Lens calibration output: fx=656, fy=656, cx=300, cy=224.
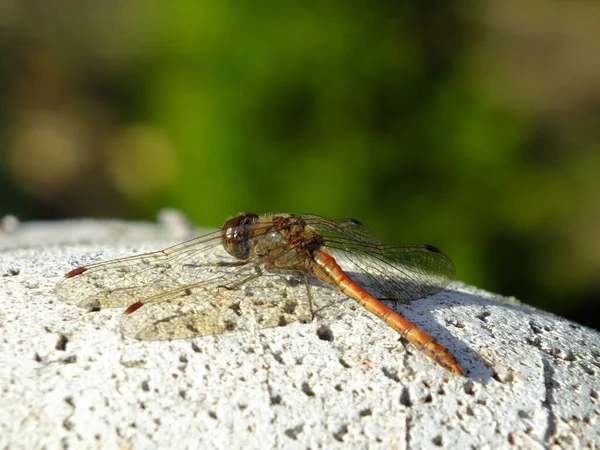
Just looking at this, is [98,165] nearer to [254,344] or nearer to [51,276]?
[51,276]

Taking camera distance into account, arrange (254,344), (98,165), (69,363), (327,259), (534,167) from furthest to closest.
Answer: (98,165) < (534,167) < (327,259) < (254,344) < (69,363)

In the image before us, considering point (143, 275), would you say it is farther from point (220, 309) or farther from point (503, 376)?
point (503, 376)

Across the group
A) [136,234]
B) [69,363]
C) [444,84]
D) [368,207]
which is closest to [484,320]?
[69,363]

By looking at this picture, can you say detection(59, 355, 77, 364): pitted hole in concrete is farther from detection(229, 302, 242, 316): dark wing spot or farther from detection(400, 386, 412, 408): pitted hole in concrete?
detection(400, 386, 412, 408): pitted hole in concrete

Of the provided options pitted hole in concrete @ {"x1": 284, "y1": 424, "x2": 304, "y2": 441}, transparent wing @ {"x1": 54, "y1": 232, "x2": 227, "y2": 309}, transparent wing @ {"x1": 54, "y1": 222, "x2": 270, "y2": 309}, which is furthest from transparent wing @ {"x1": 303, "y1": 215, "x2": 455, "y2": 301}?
pitted hole in concrete @ {"x1": 284, "y1": 424, "x2": 304, "y2": 441}

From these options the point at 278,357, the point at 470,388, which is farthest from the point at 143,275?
the point at 470,388

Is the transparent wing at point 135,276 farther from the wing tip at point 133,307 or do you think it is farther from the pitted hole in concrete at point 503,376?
the pitted hole in concrete at point 503,376
